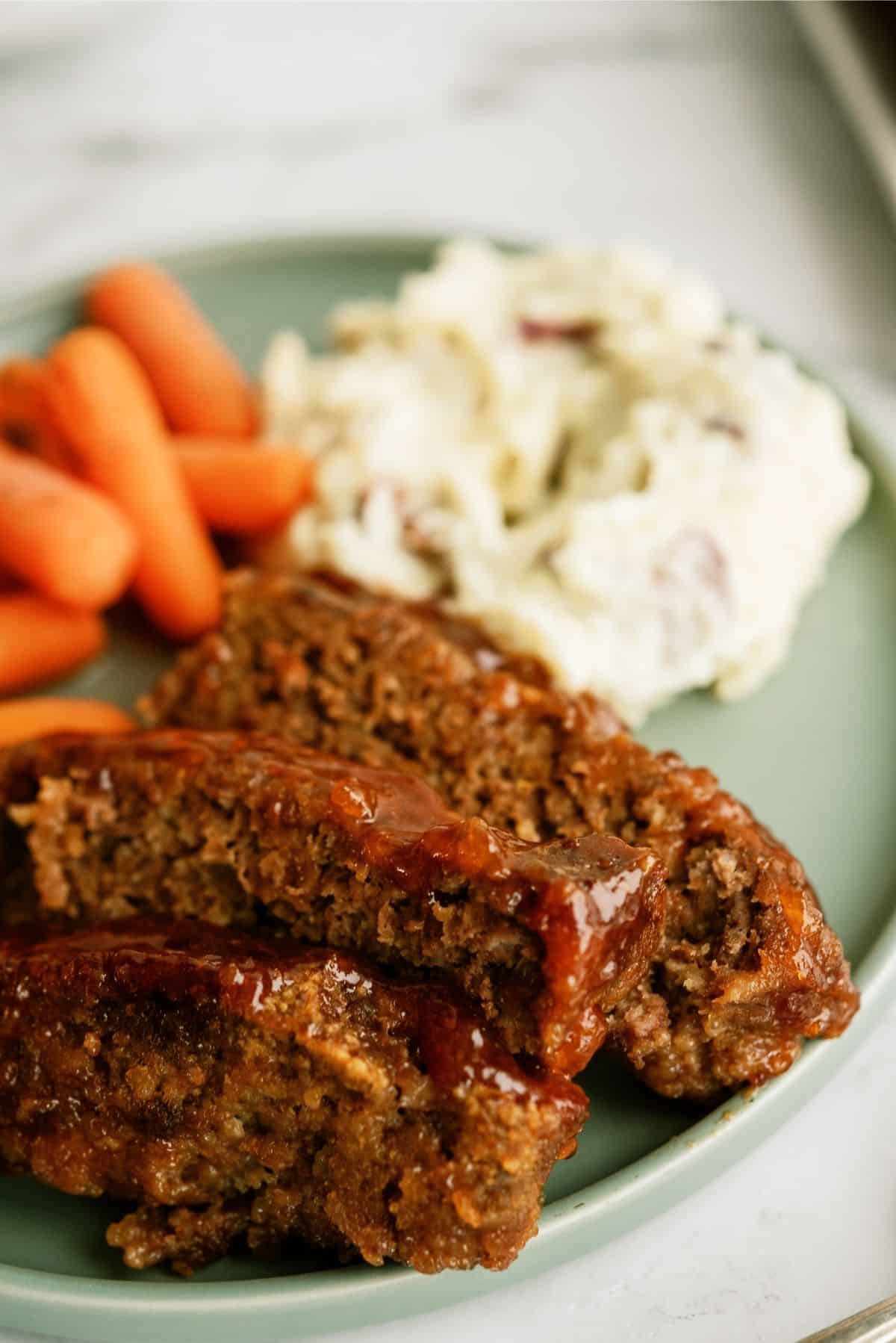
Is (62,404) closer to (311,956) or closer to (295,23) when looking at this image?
(311,956)

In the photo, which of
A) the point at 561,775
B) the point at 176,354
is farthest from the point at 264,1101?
the point at 176,354

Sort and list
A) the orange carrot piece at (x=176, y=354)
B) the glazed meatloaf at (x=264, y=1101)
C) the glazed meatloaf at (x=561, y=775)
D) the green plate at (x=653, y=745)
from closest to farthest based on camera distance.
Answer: the glazed meatloaf at (x=264, y=1101) → the green plate at (x=653, y=745) → the glazed meatloaf at (x=561, y=775) → the orange carrot piece at (x=176, y=354)

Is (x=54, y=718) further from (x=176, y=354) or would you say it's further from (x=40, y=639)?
(x=176, y=354)

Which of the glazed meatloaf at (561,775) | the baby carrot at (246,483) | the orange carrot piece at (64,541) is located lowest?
the orange carrot piece at (64,541)

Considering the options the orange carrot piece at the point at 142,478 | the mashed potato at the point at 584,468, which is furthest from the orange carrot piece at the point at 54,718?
the mashed potato at the point at 584,468

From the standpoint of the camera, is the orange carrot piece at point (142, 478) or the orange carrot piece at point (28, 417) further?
the orange carrot piece at point (28, 417)

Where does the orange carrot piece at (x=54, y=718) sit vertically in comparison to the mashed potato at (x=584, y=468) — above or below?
below

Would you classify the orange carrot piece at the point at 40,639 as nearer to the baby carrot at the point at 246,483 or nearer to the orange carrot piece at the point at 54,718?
the orange carrot piece at the point at 54,718
